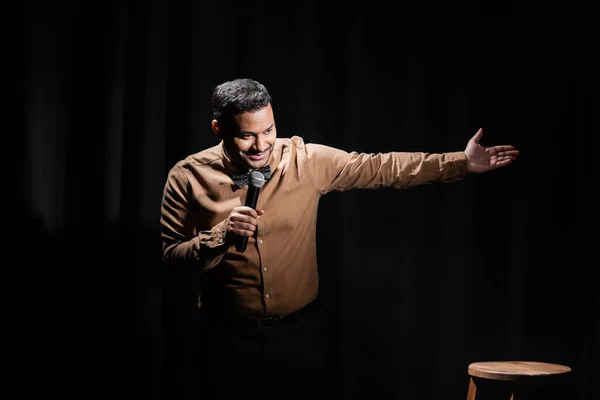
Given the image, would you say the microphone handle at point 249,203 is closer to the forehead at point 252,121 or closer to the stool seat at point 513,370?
the forehead at point 252,121

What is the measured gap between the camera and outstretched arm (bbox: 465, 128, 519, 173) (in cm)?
298

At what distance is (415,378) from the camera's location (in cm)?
344

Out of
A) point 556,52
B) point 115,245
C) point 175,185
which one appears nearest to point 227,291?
point 175,185

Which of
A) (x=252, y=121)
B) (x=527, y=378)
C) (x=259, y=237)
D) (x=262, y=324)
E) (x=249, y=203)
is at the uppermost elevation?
(x=252, y=121)

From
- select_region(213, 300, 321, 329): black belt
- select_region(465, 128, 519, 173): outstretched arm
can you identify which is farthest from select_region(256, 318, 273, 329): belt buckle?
select_region(465, 128, 519, 173): outstretched arm

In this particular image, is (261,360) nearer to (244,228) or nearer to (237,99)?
(244,228)

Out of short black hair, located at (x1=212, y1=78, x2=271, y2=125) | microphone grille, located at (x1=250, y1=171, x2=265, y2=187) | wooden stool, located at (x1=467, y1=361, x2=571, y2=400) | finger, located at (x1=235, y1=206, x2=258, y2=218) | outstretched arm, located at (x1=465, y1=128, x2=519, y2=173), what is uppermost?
short black hair, located at (x1=212, y1=78, x2=271, y2=125)

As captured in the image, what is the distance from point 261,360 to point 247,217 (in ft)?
2.10

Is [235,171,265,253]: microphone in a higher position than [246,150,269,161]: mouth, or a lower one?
lower

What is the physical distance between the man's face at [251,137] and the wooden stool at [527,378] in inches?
47.6

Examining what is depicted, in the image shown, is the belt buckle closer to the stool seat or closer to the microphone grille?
the microphone grille

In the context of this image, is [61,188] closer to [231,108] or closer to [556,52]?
[231,108]

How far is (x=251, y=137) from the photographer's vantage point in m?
2.79

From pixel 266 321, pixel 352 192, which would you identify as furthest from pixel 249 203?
pixel 352 192
